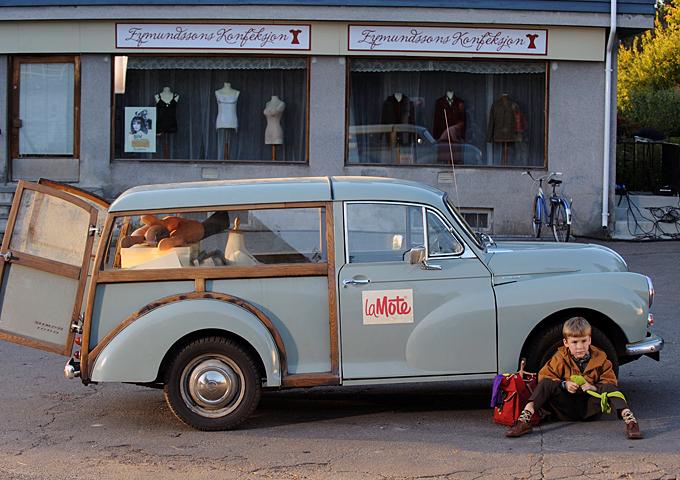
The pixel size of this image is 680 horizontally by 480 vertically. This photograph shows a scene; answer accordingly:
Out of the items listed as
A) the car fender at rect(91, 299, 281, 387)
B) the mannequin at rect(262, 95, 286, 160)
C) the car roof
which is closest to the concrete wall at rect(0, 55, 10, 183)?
the mannequin at rect(262, 95, 286, 160)

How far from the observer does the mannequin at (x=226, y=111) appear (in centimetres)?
1884

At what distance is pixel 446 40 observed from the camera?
58.4 ft

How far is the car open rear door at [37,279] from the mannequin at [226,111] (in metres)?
11.5

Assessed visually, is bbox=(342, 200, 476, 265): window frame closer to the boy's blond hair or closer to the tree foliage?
the boy's blond hair

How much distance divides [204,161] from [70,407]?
10.7 m

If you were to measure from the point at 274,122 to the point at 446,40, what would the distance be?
10.9 feet

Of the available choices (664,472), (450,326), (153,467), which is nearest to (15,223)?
(153,467)

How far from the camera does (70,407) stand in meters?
8.15

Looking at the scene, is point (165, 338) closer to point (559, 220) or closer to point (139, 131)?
point (559, 220)

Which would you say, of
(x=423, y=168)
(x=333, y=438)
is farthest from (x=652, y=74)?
(x=333, y=438)

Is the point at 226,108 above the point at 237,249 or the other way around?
above

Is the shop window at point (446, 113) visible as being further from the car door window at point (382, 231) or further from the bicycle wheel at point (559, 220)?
the car door window at point (382, 231)

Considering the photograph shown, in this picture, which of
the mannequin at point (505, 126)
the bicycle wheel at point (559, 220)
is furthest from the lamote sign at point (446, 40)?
the bicycle wheel at point (559, 220)

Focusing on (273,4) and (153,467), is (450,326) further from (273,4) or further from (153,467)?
(273,4)
